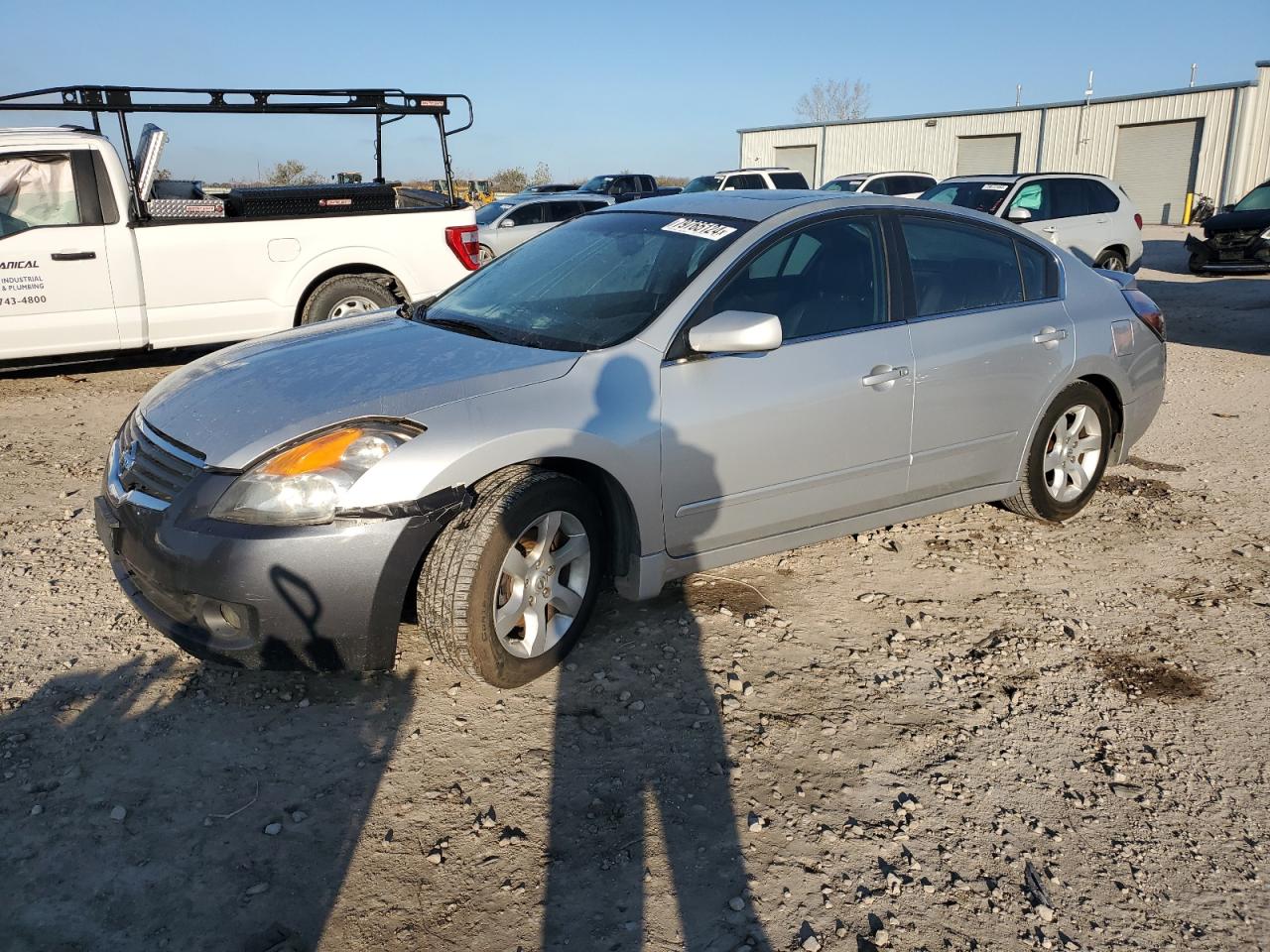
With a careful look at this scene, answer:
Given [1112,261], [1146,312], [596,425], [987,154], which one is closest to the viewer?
[596,425]

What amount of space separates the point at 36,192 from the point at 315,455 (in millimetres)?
5419

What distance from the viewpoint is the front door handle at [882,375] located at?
3943mm

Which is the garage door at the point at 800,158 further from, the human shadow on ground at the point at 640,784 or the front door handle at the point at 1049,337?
the human shadow on ground at the point at 640,784

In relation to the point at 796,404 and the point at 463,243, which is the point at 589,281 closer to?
the point at 796,404

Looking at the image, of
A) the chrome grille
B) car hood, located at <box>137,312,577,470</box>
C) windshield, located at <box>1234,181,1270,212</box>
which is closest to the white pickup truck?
car hood, located at <box>137,312,577,470</box>

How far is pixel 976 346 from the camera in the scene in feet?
14.1

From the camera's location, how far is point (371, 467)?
298 cm

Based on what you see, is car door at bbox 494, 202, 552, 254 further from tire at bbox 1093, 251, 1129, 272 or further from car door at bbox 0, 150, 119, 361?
car door at bbox 0, 150, 119, 361

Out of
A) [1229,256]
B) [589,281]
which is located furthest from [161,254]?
[1229,256]

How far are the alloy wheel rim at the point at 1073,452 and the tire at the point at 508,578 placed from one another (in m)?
2.63

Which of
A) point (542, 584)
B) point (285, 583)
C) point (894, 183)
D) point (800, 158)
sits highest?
point (800, 158)

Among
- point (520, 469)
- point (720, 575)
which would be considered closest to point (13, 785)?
point (520, 469)

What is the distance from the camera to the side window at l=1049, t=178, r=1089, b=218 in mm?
12102

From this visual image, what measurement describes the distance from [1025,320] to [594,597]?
248cm
